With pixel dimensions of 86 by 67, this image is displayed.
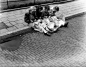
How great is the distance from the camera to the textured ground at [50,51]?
5363 mm

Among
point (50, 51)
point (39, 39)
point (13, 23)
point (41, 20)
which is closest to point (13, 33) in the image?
point (13, 23)

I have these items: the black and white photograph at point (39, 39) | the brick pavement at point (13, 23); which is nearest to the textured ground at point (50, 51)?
the black and white photograph at point (39, 39)

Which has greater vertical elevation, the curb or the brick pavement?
the brick pavement

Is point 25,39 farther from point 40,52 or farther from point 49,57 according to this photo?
point 49,57

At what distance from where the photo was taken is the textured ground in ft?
17.6

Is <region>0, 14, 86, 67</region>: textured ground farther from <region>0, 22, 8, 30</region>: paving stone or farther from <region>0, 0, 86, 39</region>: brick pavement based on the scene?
<region>0, 22, 8, 30</region>: paving stone

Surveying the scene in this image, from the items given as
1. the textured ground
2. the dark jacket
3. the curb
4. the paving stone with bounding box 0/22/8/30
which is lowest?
the textured ground

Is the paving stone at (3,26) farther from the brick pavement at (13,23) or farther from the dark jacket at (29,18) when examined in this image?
the dark jacket at (29,18)

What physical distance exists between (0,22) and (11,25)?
690mm

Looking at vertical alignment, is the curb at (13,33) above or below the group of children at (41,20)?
below

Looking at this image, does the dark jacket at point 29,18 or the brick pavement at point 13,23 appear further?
the dark jacket at point 29,18

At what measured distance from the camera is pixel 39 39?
22.9 ft

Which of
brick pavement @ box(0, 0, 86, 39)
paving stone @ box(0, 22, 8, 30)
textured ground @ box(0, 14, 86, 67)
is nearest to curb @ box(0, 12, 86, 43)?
brick pavement @ box(0, 0, 86, 39)

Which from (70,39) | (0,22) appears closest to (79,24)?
(70,39)
